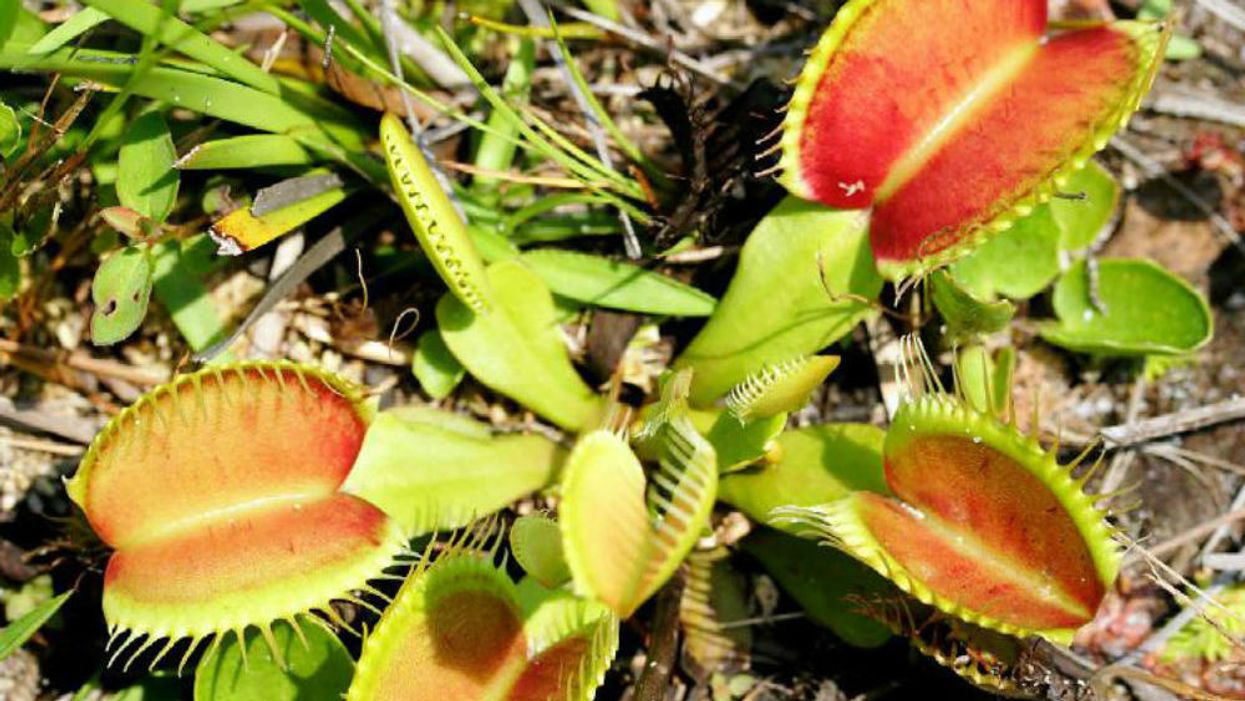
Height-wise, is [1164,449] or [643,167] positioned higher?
A: [643,167]

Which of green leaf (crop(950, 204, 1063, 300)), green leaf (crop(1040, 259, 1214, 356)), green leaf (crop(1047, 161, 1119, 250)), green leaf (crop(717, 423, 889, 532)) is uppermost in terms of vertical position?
green leaf (crop(1047, 161, 1119, 250))

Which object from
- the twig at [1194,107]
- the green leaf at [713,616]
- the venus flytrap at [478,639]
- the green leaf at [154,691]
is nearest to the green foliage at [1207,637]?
the green leaf at [713,616]

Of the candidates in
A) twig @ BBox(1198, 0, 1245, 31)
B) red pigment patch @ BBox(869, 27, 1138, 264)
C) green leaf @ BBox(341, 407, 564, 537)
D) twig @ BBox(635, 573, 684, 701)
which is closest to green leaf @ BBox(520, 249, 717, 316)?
green leaf @ BBox(341, 407, 564, 537)

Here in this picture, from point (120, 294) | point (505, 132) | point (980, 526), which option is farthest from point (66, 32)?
point (980, 526)

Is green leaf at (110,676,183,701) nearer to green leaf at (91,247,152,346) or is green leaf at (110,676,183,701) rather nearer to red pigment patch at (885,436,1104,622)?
green leaf at (91,247,152,346)

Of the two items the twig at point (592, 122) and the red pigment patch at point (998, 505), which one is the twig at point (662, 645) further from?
the twig at point (592, 122)

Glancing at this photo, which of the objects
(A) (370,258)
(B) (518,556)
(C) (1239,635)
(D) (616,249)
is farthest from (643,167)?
(C) (1239,635)

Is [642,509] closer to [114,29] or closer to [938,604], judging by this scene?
[938,604]
